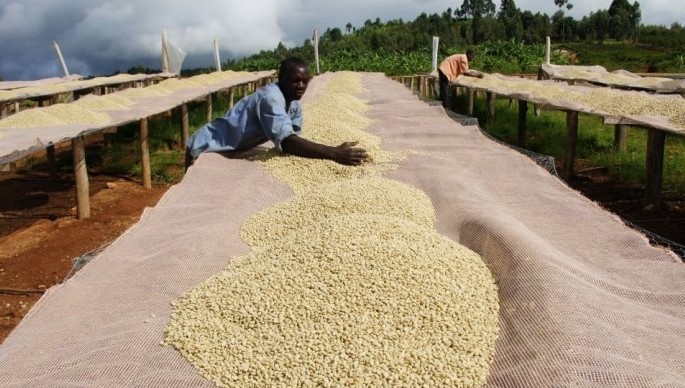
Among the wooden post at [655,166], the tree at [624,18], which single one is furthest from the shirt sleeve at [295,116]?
the tree at [624,18]

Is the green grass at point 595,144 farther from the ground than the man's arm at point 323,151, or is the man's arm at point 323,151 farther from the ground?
the man's arm at point 323,151

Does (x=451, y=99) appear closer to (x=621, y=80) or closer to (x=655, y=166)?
(x=621, y=80)

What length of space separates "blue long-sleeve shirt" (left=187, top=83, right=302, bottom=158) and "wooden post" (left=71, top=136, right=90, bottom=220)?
1.77m

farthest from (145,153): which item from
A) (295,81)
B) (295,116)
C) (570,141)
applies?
(570,141)

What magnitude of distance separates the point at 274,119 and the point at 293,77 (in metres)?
0.30

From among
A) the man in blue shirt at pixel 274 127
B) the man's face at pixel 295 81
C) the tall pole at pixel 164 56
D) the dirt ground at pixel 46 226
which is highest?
the tall pole at pixel 164 56

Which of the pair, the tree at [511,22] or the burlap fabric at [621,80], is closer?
the burlap fabric at [621,80]

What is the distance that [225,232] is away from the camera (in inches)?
88.7

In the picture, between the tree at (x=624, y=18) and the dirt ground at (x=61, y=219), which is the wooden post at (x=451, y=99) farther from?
the tree at (x=624, y=18)

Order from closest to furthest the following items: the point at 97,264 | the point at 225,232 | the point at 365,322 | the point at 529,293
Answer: the point at 365,322, the point at 529,293, the point at 97,264, the point at 225,232

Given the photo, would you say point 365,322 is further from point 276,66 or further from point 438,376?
point 276,66

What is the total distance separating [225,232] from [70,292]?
667 mm

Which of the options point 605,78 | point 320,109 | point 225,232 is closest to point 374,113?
point 320,109

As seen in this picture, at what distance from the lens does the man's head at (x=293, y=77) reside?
3264 mm
